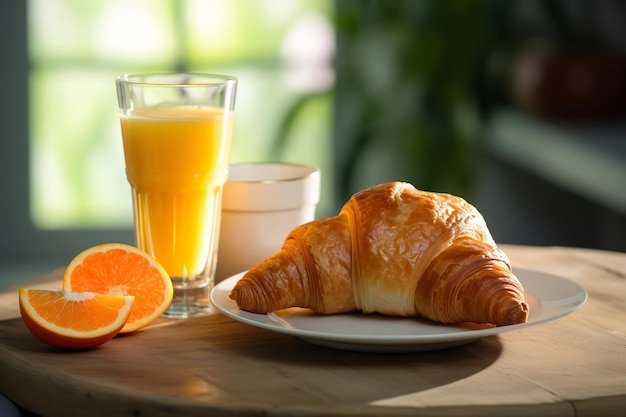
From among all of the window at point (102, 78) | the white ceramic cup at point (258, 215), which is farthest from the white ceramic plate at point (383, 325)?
the window at point (102, 78)

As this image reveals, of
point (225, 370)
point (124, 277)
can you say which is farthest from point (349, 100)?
point (225, 370)

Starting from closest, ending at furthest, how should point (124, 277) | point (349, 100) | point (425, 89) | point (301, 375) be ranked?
point (301, 375) → point (124, 277) → point (425, 89) → point (349, 100)

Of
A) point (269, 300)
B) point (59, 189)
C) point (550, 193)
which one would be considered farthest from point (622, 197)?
point (59, 189)

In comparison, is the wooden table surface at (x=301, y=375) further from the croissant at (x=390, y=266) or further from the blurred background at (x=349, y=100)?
the blurred background at (x=349, y=100)

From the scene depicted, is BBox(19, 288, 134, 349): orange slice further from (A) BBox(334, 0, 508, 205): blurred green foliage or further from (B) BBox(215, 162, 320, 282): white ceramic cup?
(A) BBox(334, 0, 508, 205): blurred green foliage

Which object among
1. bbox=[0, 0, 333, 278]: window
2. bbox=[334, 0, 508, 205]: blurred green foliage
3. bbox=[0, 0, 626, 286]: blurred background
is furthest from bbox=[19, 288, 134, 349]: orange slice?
bbox=[0, 0, 333, 278]: window

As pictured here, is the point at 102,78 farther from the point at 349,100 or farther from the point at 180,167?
the point at 180,167

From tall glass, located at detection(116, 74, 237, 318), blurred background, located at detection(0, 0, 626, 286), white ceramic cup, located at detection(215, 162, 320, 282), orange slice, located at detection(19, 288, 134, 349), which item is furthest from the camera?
blurred background, located at detection(0, 0, 626, 286)
